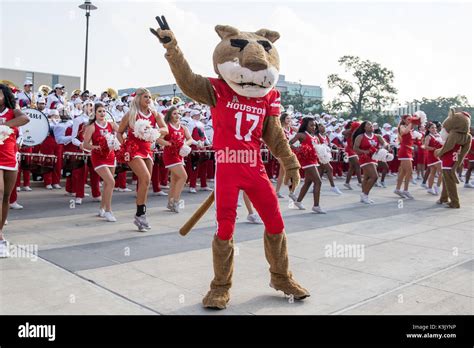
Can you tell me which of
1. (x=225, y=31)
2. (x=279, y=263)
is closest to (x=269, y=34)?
(x=225, y=31)

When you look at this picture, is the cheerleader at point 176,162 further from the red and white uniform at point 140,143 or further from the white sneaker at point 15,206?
the white sneaker at point 15,206

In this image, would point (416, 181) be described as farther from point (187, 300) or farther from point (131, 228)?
point (187, 300)

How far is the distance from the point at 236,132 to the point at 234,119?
0.38 ft

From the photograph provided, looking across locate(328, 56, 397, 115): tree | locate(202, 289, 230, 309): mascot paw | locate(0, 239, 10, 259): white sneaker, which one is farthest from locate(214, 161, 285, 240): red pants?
locate(328, 56, 397, 115): tree

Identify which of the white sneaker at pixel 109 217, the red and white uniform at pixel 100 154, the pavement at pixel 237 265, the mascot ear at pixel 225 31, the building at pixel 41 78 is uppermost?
the building at pixel 41 78

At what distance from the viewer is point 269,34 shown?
4625mm

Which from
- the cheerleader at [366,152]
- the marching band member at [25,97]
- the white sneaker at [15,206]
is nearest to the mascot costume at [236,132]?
the white sneaker at [15,206]

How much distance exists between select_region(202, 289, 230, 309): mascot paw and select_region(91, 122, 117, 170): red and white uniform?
4466 millimetres

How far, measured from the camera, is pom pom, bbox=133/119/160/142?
23.6ft

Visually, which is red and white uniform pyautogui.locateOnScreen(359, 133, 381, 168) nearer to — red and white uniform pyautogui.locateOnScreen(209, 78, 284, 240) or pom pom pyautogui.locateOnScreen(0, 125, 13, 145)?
red and white uniform pyautogui.locateOnScreen(209, 78, 284, 240)

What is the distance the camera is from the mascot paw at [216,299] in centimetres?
396

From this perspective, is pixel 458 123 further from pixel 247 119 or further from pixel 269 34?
pixel 247 119

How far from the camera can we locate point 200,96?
4215mm
